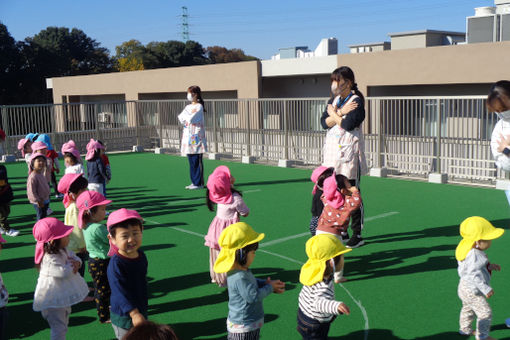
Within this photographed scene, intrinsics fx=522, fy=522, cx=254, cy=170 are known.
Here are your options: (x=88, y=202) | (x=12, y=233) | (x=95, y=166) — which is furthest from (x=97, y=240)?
(x=95, y=166)

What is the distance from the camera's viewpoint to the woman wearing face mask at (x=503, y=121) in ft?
14.1

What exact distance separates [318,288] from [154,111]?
17.5 meters

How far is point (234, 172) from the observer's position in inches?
551

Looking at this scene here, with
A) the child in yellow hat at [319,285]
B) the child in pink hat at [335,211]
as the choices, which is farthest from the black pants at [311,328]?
the child in pink hat at [335,211]

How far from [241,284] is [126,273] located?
0.79 meters

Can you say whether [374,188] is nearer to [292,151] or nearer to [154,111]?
[292,151]

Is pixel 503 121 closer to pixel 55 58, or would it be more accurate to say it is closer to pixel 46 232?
pixel 46 232

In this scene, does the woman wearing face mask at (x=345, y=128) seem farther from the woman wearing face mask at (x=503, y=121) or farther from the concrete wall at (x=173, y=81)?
the concrete wall at (x=173, y=81)

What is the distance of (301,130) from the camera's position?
15062 mm

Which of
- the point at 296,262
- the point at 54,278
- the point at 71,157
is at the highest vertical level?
the point at 71,157

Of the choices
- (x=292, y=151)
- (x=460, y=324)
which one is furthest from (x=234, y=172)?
(x=460, y=324)

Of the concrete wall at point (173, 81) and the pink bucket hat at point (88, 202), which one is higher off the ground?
the concrete wall at point (173, 81)

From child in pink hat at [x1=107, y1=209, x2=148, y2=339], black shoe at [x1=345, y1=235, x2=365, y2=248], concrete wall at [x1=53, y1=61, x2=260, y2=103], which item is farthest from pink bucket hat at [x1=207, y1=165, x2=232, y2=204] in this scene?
concrete wall at [x1=53, y1=61, x2=260, y2=103]

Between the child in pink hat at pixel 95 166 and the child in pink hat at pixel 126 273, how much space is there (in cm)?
515
